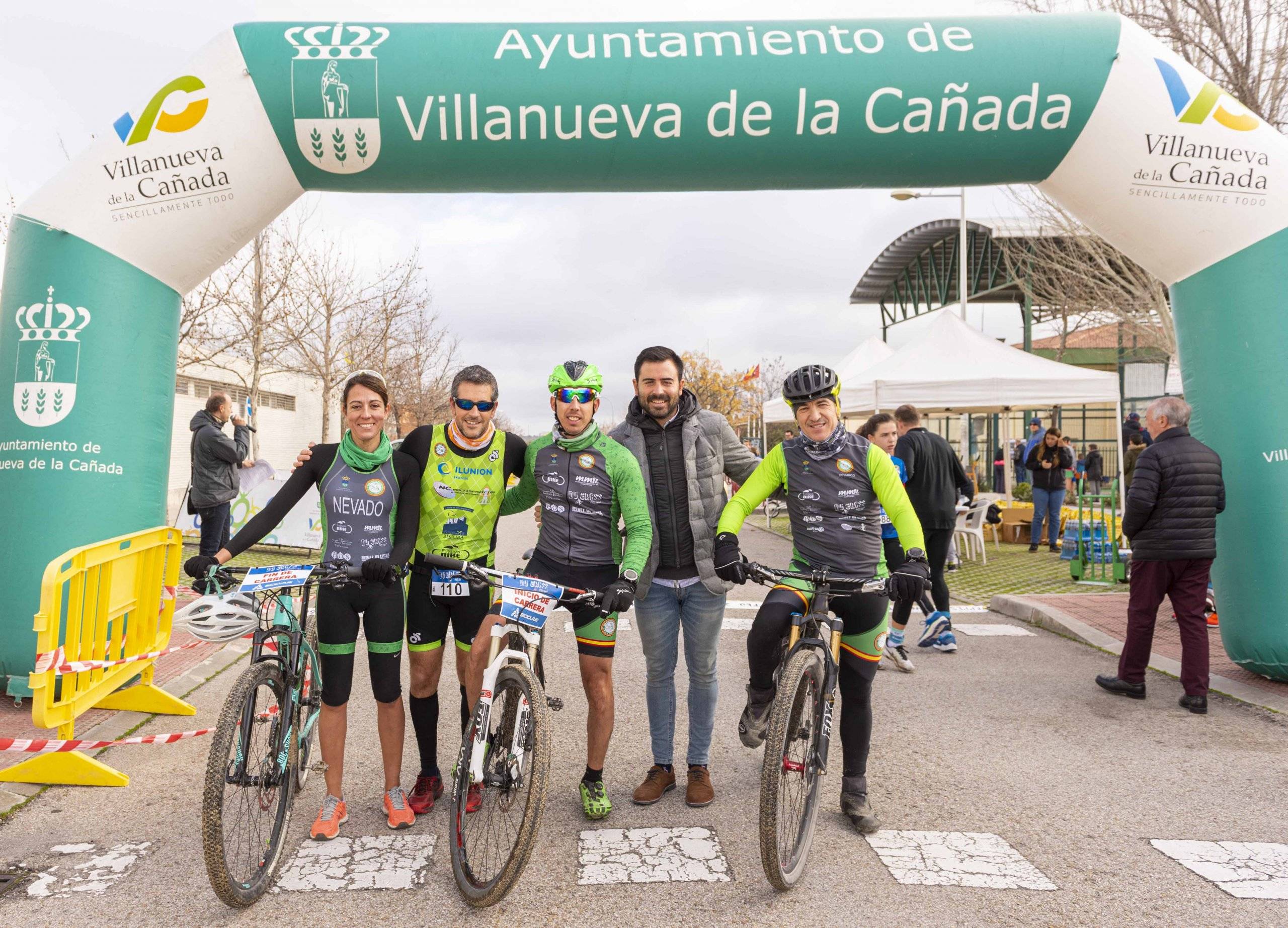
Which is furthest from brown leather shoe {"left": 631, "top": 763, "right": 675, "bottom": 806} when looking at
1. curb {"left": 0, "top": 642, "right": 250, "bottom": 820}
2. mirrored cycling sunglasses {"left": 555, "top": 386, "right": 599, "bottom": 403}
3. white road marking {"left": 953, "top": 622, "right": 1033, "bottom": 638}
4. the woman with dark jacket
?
the woman with dark jacket

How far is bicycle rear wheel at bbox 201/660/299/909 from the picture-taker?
2941 millimetres

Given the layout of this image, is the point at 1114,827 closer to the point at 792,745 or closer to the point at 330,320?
the point at 792,745

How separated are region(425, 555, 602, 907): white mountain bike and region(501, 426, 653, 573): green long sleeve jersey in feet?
1.68

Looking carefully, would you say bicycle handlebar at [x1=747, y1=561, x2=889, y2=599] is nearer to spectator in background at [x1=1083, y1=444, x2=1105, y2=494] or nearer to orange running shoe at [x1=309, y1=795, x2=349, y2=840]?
orange running shoe at [x1=309, y1=795, x2=349, y2=840]

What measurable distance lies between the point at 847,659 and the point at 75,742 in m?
3.79

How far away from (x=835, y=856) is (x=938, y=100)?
456 centimetres

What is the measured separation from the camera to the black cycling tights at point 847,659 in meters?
3.74

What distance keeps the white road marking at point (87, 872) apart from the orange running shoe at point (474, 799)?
140 centimetres

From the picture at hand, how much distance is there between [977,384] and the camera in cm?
1301

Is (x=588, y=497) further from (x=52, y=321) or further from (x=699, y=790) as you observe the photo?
(x=52, y=321)

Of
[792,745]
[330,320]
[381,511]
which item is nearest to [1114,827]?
[792,745]

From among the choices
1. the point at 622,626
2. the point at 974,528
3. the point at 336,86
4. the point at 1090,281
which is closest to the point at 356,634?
the point at 336,86

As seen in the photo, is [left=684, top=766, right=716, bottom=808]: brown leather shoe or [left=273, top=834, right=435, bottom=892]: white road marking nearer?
[left=273, top=834, right=435, bottom=892]: white road marking

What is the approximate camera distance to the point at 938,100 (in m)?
5.61
